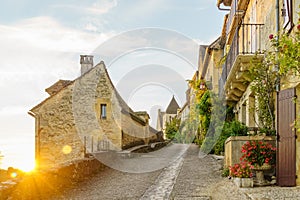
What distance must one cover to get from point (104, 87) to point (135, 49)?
11.7 feet

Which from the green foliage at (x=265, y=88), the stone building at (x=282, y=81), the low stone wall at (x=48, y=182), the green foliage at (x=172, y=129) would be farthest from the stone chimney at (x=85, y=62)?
the green foliage at (x=172, y=129)

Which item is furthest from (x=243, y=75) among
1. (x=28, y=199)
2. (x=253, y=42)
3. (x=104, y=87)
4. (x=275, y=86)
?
(x=104, y=87)

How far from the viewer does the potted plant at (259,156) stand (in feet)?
29.5

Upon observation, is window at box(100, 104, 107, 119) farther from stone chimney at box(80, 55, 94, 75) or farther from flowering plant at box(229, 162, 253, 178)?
flowering plant at box(229, 162, 253, 178)

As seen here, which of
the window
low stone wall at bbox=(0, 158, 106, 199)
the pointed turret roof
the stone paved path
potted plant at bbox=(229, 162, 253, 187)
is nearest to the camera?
low stone wall at bbox=(0, 158, 106, 199)

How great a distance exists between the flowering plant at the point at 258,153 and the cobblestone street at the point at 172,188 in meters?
0.69

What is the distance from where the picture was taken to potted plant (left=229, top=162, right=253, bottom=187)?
873 cm

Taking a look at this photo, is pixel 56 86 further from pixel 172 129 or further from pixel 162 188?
pixel 172 129

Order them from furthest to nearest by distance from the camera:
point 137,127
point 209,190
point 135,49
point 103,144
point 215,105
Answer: point 137,127 → point 103,144 → point 135,49 → point 215,105 → point 209,190

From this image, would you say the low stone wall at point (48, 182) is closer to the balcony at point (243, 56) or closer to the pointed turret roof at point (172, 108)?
the balcony at point (243, 56)

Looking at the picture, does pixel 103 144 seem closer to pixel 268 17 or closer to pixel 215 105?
pixel 215 105

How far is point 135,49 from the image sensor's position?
890 inches

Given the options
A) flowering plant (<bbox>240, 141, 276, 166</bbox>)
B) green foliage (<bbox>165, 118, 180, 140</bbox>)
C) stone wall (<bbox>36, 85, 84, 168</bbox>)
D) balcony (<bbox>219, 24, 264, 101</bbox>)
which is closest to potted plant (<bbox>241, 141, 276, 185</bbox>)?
flowering plant (<bbox>240, 141, 276, 166</bbox>)

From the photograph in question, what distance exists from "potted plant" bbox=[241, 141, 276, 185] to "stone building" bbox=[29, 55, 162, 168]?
50.2 feet
